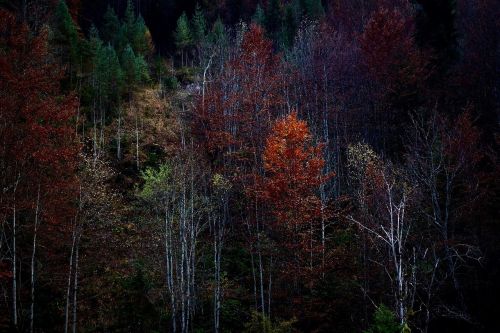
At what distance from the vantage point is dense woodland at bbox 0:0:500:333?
17812 mm

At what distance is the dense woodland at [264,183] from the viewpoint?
58.4 ft

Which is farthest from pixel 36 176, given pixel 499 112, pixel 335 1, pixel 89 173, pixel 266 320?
pixel 335 1

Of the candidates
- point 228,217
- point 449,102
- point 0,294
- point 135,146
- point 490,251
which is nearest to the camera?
point 0,294

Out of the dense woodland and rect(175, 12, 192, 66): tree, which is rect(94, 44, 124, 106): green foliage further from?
rect(175, 12, 192, 66): tree

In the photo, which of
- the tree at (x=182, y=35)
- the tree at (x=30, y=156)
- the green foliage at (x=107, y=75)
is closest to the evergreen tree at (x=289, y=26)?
the tree at (x=182, y=35)

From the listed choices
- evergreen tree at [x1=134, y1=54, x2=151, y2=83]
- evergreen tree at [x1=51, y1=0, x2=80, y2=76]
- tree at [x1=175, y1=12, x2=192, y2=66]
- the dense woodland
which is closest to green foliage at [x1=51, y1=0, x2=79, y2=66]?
evergreen tree at [x1=51, y1=0, x2=80, y2=76]

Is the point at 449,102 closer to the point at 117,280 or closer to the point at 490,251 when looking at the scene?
the point at 490,251

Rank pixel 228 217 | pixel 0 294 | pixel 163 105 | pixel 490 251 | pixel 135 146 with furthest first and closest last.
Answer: pixel 163 105 → pixel 135 146 → pixel 228 217 → pixel 490 251 → pixel 0 294

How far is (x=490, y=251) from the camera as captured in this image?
19625mm

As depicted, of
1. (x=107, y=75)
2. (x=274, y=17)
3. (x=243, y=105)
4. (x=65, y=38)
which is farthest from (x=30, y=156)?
(x=274, y=17)

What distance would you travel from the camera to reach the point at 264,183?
2306cm

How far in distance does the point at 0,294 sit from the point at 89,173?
640 cm

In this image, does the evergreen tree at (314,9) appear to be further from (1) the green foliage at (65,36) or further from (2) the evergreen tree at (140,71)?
(1) the green foliage at (65,36)

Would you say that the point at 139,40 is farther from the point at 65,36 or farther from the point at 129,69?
the point at 65,36
